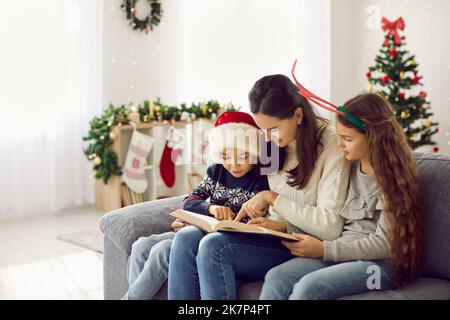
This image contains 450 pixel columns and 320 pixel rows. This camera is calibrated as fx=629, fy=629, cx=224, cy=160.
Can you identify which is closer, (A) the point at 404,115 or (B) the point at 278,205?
(B) the point at 278,205

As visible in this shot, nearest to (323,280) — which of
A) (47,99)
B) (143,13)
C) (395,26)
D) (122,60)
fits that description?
(47,99)

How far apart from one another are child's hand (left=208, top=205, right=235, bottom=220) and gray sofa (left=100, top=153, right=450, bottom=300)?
285mm

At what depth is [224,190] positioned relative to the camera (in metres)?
2.39

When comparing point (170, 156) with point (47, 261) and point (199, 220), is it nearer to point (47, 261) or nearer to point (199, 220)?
point (47, 261)

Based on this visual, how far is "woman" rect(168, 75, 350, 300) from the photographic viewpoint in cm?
200

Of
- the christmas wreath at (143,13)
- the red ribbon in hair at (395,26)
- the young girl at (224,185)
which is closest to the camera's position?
the young girl at (224,185)

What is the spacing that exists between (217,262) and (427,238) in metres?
0.68

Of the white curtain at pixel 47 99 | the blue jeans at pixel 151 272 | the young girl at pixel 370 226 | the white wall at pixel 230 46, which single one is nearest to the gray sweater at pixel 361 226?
the young girl at pixel 370 226

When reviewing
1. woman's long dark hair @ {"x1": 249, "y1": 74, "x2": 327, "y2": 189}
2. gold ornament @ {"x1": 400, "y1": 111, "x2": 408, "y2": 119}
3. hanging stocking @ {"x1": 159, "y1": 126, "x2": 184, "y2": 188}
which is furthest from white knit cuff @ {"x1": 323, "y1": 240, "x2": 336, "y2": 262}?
hanging stocking @ {"x1": 159, "y1": 126, "x2": 184, "y2": 188}

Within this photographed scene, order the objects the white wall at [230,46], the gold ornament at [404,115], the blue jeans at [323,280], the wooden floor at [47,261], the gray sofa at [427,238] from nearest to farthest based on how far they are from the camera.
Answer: the blue jeans at [323,280]
the gray sofa at [427,238]
the wooden floor at [47,261]
the gold ornament at [404,115]
the white wall at [230,46]

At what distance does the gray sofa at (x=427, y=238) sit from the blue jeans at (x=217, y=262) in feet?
0.21

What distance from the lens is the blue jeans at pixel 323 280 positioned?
1811 millimetres

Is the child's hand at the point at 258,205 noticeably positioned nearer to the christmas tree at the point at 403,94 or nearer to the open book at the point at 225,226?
the open book at the point at 225,226

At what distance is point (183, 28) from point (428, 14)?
221 cm
